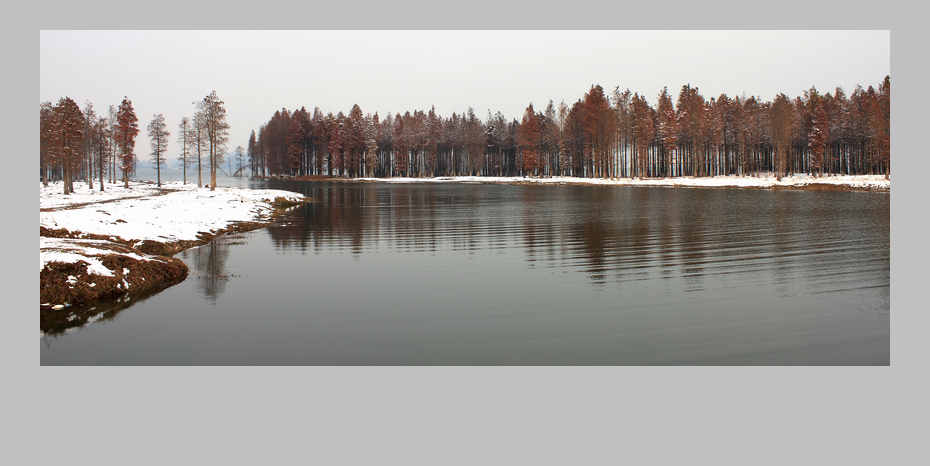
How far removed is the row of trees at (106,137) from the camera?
6494 cm

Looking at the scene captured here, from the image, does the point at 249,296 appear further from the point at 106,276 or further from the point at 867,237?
the point at 867,237

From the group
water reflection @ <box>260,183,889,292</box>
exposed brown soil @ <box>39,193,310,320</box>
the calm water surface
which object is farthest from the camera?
water reflection @ <box>260,183,889,292</box>

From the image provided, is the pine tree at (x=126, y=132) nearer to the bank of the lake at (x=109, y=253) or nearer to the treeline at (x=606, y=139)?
the treeline at (x=606, y=139)

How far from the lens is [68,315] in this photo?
12.8 m

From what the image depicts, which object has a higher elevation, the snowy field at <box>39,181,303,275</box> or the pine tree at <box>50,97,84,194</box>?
the pine tree at <box>50,97,84,194</box>

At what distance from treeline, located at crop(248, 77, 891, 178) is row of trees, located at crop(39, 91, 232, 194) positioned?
133 ft

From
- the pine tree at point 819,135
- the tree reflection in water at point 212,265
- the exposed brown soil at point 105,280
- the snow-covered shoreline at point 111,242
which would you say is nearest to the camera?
the exposed brown soil at point 105,280

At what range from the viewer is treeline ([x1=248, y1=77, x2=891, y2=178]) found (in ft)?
329

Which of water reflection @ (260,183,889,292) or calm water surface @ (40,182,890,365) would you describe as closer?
calm water surface @ (40,182,890,365)

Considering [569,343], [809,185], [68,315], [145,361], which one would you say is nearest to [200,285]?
[68,315]

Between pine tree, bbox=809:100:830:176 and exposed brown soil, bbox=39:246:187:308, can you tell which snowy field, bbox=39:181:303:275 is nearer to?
exposed brown soil, bbox=39:246:187:308

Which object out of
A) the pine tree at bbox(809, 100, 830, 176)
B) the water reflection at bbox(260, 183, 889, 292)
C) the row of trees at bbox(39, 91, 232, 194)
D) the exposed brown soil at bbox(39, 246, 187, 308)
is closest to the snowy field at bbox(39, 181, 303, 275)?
the exposed brown soil at bbox(39, 246, 187, 308)

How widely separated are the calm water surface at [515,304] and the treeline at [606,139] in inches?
2959

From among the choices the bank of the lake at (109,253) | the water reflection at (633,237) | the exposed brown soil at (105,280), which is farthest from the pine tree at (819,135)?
the exposed brown soil at (105,280)
